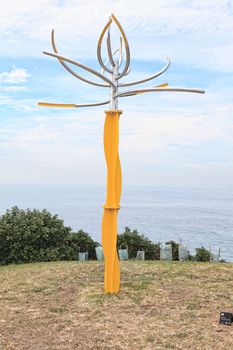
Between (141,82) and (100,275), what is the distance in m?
3.30

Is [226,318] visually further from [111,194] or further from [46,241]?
[46,241]

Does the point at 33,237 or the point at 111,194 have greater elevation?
the point at 111,194

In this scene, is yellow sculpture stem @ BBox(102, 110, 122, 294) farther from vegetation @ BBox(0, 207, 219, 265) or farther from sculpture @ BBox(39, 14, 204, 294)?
vegetation @ BBox(0, 207, 219, 265)

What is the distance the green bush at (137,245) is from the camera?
40.7ft

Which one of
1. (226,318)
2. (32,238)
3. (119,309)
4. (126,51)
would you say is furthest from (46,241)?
(226,318)

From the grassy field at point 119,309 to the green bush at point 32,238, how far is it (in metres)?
1.69

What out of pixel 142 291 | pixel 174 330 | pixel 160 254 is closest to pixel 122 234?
pixel 160 254

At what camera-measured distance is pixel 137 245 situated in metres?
12.4

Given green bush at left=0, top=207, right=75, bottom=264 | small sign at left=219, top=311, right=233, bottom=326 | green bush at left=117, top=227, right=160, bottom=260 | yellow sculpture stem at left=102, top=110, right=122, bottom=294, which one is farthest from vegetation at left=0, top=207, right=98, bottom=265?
small sign at left=219, top=311, right=233, bottom=326

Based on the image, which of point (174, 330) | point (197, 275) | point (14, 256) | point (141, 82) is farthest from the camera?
point (14, 256)

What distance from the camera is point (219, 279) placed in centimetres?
830

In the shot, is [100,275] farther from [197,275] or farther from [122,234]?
[122,234]

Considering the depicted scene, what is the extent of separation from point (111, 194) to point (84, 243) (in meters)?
5.44

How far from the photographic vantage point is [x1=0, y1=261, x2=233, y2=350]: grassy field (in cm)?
557
